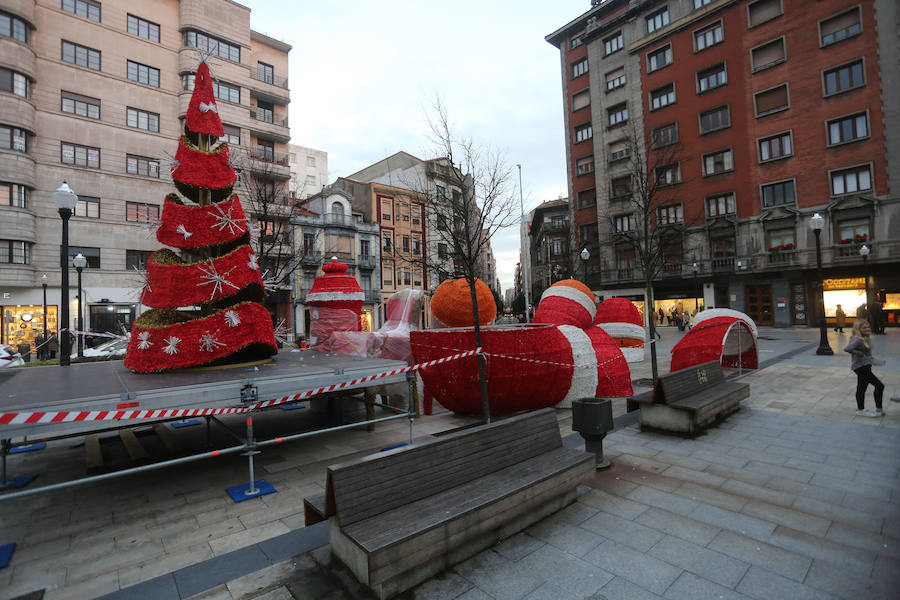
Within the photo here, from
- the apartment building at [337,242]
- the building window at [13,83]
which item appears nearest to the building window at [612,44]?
the apartment building at [337,242]

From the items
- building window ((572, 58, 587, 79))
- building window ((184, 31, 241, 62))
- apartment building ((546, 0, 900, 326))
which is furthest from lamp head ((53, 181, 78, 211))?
building window ((572, 58, 587, 79))

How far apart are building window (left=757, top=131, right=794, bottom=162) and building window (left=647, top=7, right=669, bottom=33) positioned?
14359 mm

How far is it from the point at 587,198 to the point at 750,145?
1414 cm

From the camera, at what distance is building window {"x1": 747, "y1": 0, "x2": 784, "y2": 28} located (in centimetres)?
3111

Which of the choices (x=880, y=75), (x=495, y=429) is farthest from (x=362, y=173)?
(x=495, y=429)

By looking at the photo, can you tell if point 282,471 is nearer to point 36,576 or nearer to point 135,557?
point 135,557

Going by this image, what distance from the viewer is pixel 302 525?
439cm

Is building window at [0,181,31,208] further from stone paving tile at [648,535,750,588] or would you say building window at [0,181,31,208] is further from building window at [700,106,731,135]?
building window at [700,106,731,135]

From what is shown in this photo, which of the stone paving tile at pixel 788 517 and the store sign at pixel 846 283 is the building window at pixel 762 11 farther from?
the stone paving tile at pixel 788 517

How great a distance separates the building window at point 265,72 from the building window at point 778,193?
4188 centimetres

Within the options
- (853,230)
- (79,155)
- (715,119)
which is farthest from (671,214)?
(79,155)

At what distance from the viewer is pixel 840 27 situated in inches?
1120

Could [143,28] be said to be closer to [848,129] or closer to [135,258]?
[135,258]

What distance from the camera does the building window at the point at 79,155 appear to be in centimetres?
2712
